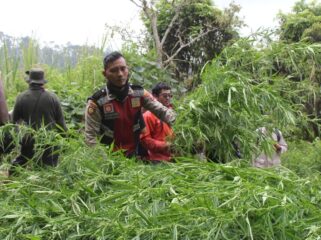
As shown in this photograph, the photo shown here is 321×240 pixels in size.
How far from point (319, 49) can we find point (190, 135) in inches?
27.2

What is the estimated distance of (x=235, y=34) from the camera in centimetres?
898

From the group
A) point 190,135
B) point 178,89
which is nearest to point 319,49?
point 190,135

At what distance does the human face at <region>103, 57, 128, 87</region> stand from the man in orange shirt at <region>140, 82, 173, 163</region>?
366 mm

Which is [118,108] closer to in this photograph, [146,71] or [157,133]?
[157,133]

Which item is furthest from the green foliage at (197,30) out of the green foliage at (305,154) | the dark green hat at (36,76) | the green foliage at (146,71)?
the dark green hat at (36,76)

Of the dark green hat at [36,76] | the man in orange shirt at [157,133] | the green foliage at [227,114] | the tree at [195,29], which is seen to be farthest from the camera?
the tree at [195,29]

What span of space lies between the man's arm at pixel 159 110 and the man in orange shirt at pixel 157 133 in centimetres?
8

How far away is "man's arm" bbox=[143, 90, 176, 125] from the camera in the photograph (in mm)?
3086

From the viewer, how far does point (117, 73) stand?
328 centimetres

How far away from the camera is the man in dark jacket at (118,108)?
129 inches

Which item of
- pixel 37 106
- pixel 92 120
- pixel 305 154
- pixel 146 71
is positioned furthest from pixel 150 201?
pixel 146 71

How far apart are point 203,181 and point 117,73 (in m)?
1.46

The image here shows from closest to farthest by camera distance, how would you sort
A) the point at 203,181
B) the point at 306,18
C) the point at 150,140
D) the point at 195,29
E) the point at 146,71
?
the point at 203,181 → the point at 150,140 → the point at 146,71 → the point at 195,29 → the point at 306,18

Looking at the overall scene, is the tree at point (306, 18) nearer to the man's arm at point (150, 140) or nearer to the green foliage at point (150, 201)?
the man's arm at point (150, 140)
